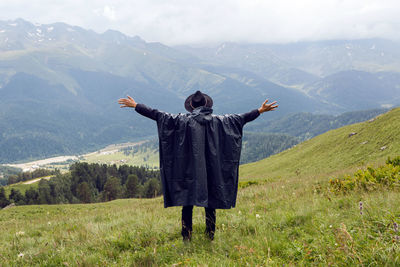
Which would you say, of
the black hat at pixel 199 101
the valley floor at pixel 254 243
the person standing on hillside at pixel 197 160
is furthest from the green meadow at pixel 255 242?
the black hat at pixel 199 101

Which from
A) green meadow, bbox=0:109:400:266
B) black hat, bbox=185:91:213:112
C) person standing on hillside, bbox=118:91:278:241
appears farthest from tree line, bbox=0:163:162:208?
black hat, bbox=185:91:213:112

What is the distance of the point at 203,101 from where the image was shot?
21.4 feet

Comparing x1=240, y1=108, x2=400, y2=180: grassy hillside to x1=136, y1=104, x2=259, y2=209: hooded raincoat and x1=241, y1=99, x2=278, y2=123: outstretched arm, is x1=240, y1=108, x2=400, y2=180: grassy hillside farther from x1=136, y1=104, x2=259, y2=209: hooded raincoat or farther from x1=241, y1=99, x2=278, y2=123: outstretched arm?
x1=136, y1=104, x2=259, y2=209: hooded raincoat

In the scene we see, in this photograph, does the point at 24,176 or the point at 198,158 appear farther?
the point at 24,176

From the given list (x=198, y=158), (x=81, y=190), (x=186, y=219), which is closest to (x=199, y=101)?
(x=198, y=158)

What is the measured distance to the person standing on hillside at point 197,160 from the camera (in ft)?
19.5

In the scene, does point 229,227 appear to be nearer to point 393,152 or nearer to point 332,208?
point 332,208

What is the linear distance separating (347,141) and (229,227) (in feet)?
132

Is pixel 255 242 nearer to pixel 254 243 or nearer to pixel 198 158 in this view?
pixel 254 243

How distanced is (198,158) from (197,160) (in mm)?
51

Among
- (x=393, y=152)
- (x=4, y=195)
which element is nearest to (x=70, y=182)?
(x=4, y=195)

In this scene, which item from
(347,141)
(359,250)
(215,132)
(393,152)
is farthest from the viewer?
(347,141)

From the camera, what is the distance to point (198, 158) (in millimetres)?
5871

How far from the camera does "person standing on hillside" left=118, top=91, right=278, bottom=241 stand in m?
5.93
